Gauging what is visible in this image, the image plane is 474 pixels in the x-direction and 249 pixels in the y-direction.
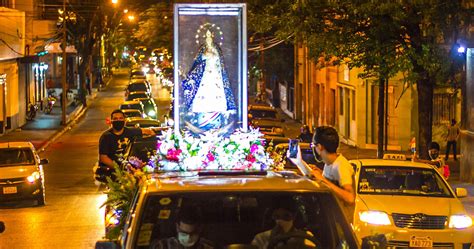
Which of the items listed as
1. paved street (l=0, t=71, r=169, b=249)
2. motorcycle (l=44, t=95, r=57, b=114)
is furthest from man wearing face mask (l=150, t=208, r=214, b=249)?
motorcycle (l=44, t=95, r=57, b=114)

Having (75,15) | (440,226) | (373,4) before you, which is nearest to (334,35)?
(373,4)

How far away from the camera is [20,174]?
21.3 metres

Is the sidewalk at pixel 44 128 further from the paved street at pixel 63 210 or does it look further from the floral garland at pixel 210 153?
the floral garland at pixel 210 153

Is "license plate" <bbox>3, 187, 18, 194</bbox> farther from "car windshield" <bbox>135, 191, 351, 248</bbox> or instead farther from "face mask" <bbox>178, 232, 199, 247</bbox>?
"face mask" <bbox>178, 232, 199, 247</bbox>

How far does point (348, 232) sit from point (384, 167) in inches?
325

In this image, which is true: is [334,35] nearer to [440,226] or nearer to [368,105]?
[440,226]

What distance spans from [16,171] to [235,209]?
641 inches

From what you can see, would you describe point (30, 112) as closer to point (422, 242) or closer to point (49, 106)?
point (49, 106)

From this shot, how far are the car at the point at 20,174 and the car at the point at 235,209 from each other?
15.5 metres

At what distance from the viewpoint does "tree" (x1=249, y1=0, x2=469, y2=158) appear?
21078 mm

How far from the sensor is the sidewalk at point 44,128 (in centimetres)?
4128

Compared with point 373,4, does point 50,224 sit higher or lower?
lower

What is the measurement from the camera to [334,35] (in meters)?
21.8

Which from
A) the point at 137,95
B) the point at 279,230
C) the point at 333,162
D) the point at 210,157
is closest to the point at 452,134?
the point at 210,157
